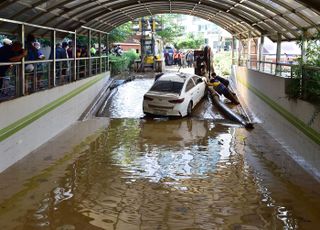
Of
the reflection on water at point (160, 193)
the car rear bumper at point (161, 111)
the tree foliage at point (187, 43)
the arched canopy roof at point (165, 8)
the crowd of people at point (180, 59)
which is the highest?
the tree foliage at point (187, 43)

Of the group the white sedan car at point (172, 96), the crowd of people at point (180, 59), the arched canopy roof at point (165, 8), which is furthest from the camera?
the crowd of people at point (180, 59)

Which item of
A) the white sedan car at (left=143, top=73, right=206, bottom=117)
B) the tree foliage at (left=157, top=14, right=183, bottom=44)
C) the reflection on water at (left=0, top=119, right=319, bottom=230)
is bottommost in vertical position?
the reflection on water at (left=0, top=119, right=319, bottom=230)

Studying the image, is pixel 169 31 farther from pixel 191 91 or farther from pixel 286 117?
pixel 286 117

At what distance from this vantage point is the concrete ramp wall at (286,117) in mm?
9711

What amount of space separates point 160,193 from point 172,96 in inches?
347

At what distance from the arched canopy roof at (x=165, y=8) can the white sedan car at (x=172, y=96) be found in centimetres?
340

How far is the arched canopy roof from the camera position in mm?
11703

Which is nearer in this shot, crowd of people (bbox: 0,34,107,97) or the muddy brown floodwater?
the muddy brown floodwater

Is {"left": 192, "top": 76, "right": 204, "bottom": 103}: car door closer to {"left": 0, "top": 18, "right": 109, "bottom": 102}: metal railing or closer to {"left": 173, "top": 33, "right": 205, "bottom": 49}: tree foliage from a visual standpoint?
{"left": 0, "top": 18, "right": 109, "bottom": 102}: metal railing

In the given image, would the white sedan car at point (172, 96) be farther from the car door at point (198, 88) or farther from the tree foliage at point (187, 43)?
the tree foliage at point (187, 43)

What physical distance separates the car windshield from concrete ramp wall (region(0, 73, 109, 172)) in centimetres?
288

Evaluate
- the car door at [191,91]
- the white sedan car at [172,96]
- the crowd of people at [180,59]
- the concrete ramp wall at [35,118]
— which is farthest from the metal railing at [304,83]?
the crowd of people at [180,59]

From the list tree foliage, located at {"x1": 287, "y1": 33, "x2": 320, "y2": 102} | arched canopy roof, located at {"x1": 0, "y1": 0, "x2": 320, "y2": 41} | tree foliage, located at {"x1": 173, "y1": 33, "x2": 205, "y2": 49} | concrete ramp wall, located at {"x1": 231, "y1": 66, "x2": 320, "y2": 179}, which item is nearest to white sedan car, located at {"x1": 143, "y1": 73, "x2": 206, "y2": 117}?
concrete ramp wall, located at {"x1": 231, "y1": 66, "x2": 320, "y2": 179}

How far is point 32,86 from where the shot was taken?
12.0m
